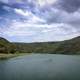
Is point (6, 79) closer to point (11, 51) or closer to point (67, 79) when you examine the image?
point (67, 79)

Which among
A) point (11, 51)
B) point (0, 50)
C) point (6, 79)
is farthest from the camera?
point (11, 51)

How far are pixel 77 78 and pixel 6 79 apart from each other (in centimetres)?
1502

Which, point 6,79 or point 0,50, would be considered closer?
point 6,79

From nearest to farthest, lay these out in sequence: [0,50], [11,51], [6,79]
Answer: [6,79] < [0,50] < [11,51]

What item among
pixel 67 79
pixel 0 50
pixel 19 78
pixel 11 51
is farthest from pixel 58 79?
pixel 11 51

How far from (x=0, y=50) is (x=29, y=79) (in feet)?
329

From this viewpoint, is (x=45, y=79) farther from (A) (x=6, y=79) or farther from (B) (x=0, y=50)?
(B) (x=0, y=50)

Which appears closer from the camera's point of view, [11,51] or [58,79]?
[58,79]

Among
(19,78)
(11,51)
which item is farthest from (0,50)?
(19,78)

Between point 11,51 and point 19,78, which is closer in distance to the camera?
point 19,78

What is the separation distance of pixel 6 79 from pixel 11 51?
116 meters

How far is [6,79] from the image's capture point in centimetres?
4081

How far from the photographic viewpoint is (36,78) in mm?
42188

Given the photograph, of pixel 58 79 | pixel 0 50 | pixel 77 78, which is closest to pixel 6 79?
pixel 58 79
